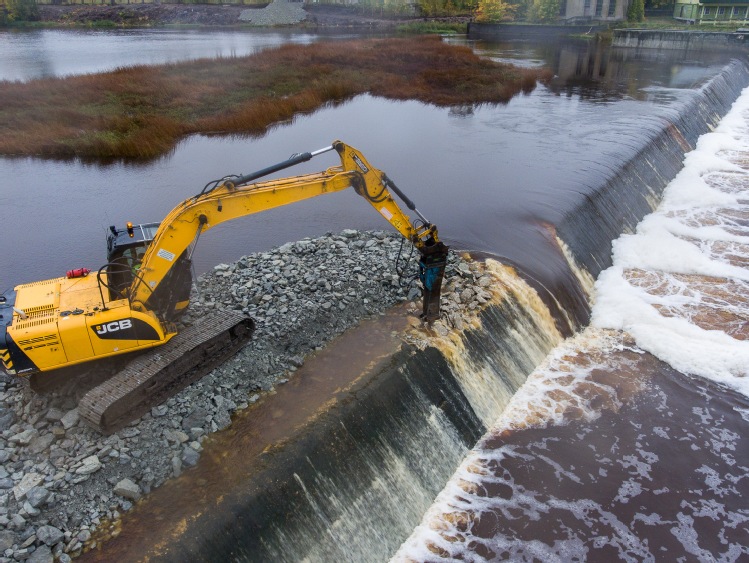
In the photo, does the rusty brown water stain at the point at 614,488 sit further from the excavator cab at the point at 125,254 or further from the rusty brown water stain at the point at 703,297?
the excavator cab at the point at 125,254

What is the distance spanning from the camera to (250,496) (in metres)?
8.71

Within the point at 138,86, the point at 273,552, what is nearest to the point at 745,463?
the point at 273,552

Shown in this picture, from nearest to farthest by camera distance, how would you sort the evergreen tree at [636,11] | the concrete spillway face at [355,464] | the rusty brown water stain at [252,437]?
1. the rusty brown water stain at [252,437]
2. the concrete spillway face at [355,464]
3. the evergreen tree at [636,11]

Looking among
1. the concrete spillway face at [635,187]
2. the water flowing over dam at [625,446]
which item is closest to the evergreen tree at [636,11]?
the concrete spillway face at [635,187]

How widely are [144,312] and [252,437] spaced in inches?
121

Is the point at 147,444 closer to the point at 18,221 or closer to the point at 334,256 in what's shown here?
the point at 334,256

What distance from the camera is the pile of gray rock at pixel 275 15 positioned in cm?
10581

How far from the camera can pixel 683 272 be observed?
19000 mm

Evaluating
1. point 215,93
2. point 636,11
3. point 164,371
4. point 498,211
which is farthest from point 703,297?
point 636,11

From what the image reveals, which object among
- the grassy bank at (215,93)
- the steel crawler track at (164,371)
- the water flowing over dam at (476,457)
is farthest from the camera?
the grassy bank at (215,93)

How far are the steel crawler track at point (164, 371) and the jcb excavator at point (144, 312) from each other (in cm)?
2

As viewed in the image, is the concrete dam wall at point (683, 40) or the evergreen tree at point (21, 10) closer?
the concrete dam wall at point (683, 40)

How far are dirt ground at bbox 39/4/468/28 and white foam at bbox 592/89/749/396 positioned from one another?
8219 centimetres

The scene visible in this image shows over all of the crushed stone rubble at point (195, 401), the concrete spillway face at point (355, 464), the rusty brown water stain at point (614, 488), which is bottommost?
the rusty brown water stain at point (614, 488)
